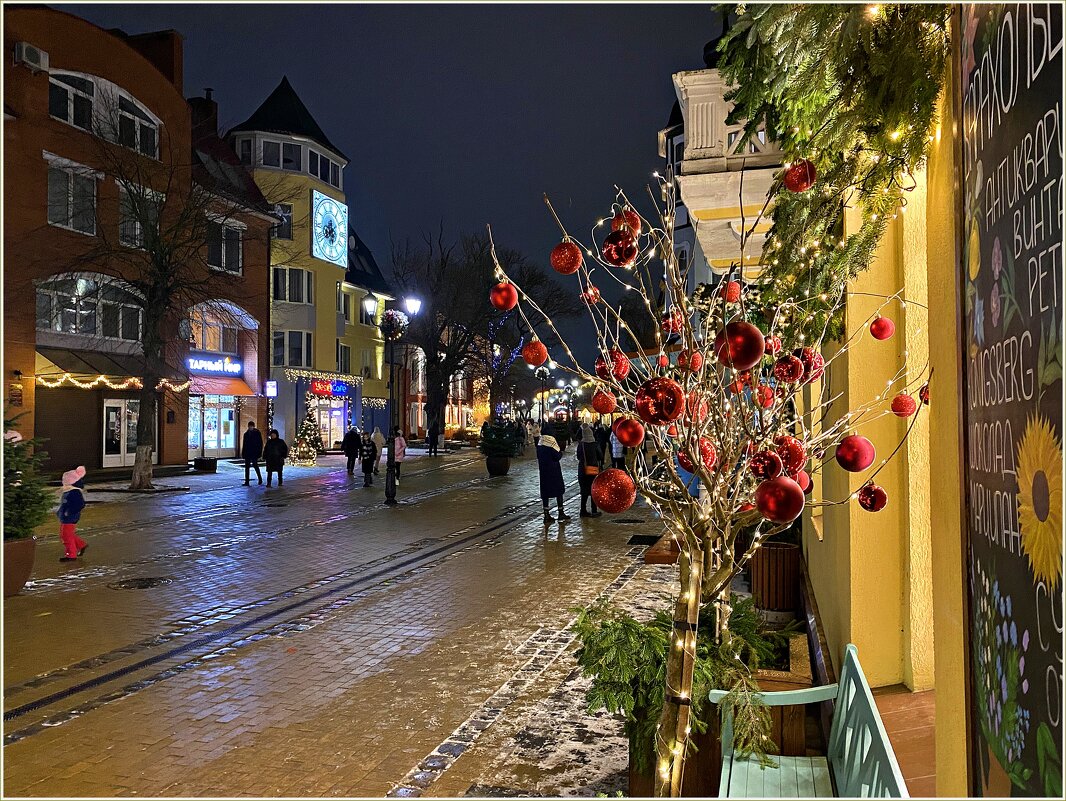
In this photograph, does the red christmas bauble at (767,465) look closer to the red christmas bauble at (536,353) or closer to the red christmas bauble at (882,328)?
the red christmas bauble at (536,353)

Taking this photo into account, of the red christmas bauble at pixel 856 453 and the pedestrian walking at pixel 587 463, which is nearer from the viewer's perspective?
the red christmas bauble at pixel 856 453

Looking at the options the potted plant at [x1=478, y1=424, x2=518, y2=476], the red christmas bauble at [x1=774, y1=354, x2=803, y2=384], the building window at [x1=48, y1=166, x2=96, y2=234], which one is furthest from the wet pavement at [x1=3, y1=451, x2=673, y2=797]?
the building window at [x1=48, y1=166, x2=96, y2=234]

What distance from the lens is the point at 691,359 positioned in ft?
8.93

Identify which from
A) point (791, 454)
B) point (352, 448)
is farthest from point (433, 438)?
point (791, 454)

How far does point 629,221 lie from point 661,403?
2.81ft

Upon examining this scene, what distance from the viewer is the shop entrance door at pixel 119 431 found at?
2712cm

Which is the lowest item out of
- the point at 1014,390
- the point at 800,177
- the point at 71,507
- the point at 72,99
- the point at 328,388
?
the point at 71,507

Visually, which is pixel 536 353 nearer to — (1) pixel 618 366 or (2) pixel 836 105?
(1) pixel 618 366

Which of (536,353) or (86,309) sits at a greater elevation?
(86,309)

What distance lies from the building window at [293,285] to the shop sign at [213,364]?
708 cm

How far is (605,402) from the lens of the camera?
2.95 m

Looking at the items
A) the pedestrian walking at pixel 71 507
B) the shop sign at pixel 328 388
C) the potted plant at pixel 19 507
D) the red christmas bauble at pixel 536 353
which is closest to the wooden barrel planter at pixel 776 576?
the red christmas bauble at pixel 536 353

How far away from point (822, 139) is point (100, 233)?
77.6 ft

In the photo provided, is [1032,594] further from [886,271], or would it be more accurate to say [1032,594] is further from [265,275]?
[265,275]
